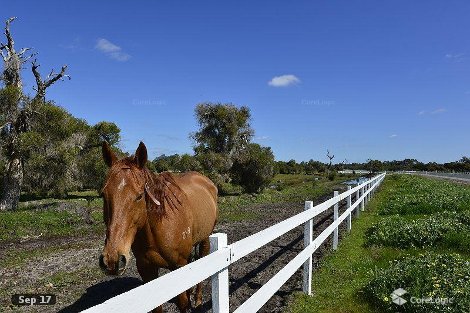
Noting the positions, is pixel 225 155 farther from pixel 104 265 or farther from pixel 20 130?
pixel 104 265

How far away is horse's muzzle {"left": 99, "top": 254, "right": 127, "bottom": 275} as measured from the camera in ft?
11.0

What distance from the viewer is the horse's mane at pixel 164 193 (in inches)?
174

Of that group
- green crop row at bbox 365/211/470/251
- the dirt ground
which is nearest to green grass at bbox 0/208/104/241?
the dirt ground

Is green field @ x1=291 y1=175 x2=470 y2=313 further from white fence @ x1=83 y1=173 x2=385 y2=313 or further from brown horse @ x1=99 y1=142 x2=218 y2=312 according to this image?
brown horse @ x1=99 y1=142 x2=218 y2=312

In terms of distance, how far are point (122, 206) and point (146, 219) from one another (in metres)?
0.67

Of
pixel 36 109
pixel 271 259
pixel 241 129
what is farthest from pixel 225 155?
pixel 271 259

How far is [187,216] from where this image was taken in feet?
17.2

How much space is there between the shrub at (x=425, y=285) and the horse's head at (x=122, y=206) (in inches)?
147

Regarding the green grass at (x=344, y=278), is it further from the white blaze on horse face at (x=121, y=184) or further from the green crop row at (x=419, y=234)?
the white blaze on horse face at (x=121, y=184)

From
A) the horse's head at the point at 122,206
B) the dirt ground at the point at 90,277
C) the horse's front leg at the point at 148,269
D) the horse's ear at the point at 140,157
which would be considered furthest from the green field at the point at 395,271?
the horse's ear at the point at 140,157

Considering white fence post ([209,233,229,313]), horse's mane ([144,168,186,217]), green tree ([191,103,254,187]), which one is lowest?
white fence post ([209,233,229,313])

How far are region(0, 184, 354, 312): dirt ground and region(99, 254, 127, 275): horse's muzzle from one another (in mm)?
3020

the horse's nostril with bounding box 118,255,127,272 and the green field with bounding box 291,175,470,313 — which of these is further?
the green field with bounding box 291,175,470,313

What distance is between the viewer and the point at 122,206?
3.72 m
